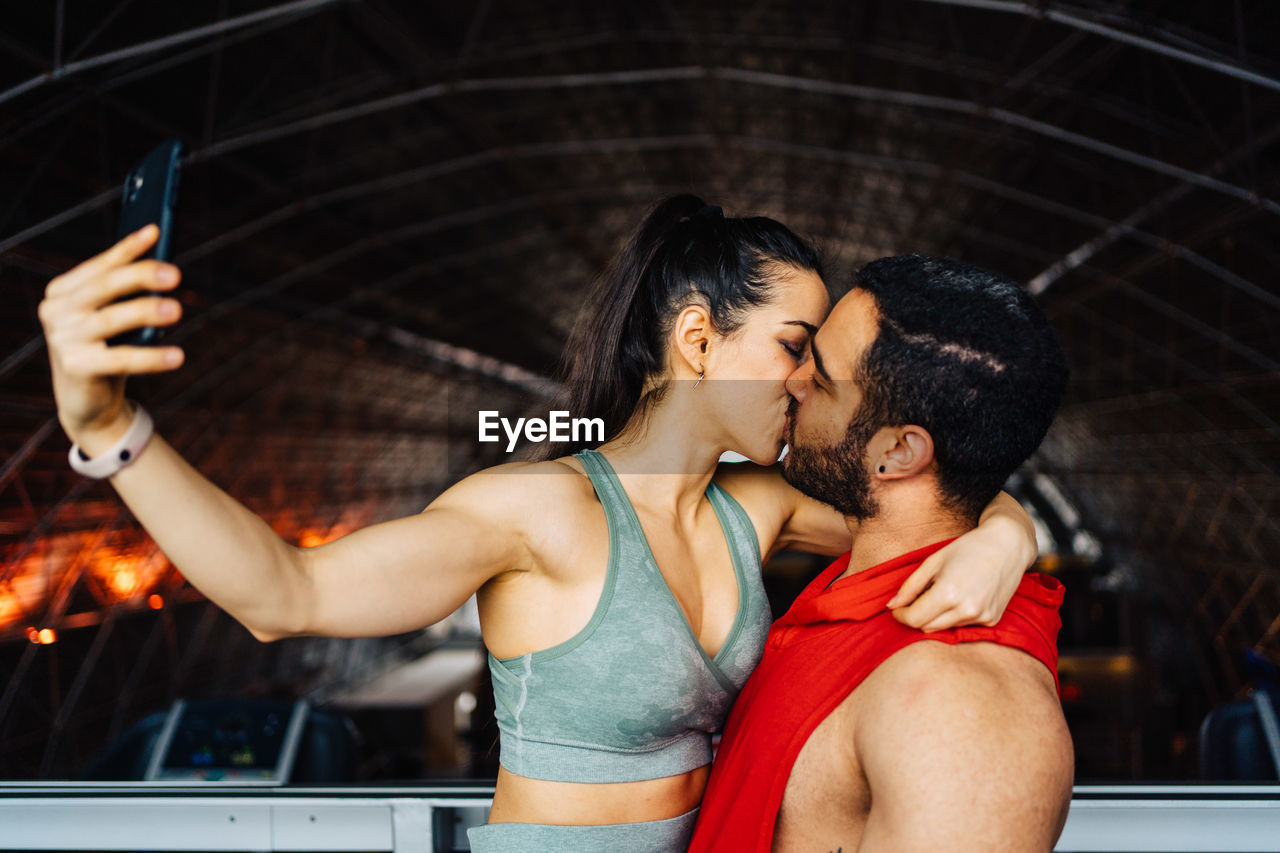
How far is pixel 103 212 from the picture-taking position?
1033 cm

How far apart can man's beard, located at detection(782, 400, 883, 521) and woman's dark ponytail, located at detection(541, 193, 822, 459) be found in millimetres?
305

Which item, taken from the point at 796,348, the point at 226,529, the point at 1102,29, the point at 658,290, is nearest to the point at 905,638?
the point at 796,348

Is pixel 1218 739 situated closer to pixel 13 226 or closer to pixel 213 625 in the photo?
pixel 13 226

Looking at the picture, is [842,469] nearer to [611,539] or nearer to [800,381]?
[800,381]

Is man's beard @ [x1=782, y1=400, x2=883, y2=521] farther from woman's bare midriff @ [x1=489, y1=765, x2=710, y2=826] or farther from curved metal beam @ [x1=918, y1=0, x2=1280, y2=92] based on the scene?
curved metal beam @ [x1=918, y1=0, x2=1280, y2=92]

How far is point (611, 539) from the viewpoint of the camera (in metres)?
1.64

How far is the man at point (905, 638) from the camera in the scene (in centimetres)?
117

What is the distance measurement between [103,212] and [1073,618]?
1541 cm

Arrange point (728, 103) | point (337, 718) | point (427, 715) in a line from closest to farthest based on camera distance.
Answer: point (337, 718), point (728, 103), point (427, 715)

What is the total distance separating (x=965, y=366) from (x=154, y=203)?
1.27 meters

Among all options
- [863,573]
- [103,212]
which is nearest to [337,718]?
[863,573]

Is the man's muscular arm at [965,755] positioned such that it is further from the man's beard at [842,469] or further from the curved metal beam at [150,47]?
the curved metal beam at [150,47]

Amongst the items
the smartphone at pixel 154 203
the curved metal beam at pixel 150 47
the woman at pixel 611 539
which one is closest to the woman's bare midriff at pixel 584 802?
the woman at pixel 611 539

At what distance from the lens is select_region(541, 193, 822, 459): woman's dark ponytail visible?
71.9 inches
